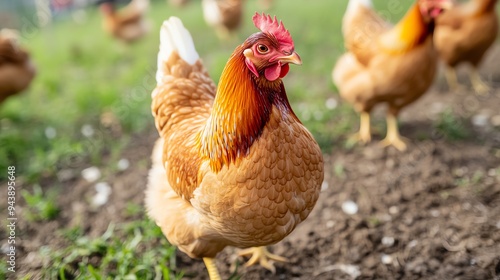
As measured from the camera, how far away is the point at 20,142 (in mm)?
4125

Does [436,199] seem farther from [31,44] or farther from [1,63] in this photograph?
[31,44]

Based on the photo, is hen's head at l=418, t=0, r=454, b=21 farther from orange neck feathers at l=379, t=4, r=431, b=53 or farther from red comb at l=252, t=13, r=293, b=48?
red comb at l=252, t=13, r=293, b=48

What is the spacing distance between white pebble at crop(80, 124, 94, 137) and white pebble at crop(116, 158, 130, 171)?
709 millimetres

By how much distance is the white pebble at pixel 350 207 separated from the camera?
9.86ft

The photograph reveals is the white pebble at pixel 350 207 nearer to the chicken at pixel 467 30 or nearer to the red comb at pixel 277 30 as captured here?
the red comb at pixel 277 30

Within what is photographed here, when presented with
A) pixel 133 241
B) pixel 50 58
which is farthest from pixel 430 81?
pixel 50 58

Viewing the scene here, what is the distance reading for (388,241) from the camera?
2.73m

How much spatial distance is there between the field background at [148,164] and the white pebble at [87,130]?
0.02 m

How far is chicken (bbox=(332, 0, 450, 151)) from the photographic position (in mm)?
3281

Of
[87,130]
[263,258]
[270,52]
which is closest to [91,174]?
[87,130]

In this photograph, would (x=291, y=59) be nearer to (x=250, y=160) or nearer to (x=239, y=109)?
(x=239, y=109)

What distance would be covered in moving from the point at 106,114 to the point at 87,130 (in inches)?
12.6

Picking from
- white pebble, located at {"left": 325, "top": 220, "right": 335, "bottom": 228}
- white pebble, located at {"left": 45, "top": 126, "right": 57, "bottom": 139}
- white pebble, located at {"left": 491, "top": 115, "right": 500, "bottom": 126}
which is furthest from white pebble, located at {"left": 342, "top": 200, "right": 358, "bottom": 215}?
white pebble, located at {"left": 45, "top": 126, "right": 57, "bottom": 139}

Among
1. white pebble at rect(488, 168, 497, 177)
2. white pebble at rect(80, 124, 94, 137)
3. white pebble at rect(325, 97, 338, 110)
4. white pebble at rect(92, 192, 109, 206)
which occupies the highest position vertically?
white pebble at rect(325, 97, 338, 110)
